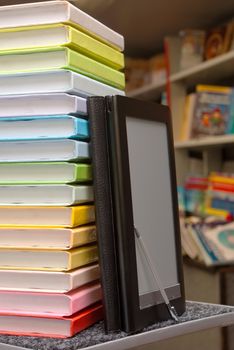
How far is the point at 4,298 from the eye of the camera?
599mm

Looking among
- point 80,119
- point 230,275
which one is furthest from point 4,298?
point 230,275

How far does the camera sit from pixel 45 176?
0.60m

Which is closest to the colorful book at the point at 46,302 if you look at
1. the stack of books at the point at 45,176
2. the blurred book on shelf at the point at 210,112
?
the stack of books at the point at 45,176

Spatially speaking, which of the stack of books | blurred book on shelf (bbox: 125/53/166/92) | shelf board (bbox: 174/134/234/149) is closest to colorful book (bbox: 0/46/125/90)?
the stack of books

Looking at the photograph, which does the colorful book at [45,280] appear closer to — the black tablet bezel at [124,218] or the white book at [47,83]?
the black tablet bezel at [124,218]

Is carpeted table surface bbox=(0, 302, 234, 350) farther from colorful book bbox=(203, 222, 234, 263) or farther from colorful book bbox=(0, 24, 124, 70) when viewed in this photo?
colorful book bbox=(203, 222, 234, 263)

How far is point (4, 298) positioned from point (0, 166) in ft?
0.55

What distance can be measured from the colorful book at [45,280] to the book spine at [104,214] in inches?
1.4

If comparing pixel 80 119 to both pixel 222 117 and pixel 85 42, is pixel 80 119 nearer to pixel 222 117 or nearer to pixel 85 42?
pixel 85 42

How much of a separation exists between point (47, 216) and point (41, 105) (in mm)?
142

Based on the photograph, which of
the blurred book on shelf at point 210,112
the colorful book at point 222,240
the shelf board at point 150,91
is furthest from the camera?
the shelf board at point 150,91

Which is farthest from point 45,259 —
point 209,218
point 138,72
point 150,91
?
point 138,72

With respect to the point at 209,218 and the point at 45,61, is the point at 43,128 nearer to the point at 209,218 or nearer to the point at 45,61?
the point at 45,61

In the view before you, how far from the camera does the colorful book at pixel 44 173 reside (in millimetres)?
592
